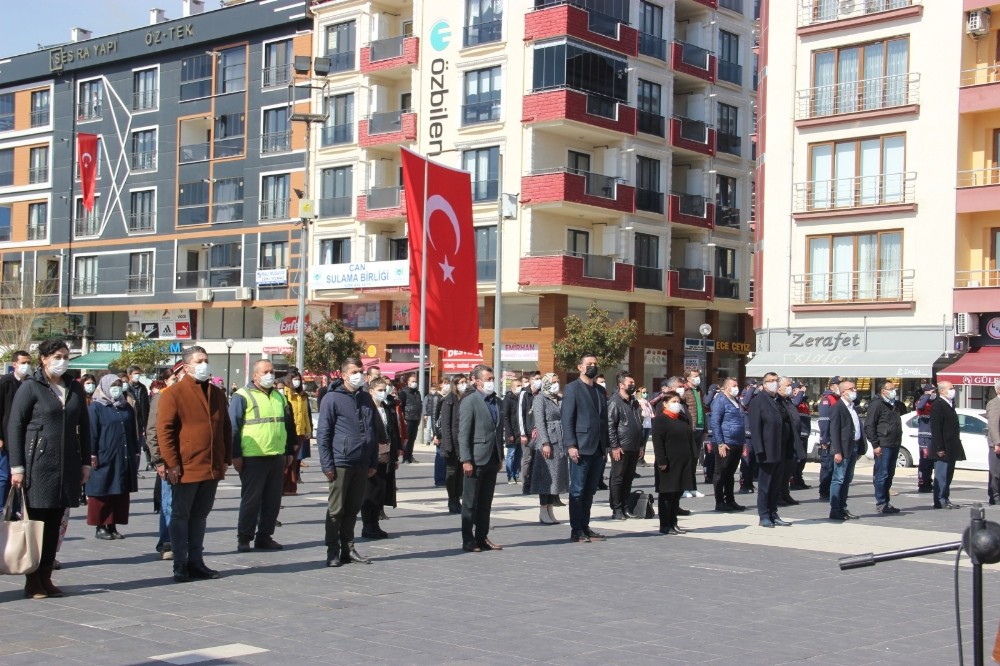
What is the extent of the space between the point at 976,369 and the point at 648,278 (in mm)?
18250

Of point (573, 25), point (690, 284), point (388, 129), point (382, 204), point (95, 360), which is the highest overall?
point (573, 25)

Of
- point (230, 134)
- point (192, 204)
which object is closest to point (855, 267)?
point (230, 134)

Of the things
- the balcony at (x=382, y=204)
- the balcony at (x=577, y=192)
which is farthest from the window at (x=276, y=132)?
the balcony at (x=577, y=192)

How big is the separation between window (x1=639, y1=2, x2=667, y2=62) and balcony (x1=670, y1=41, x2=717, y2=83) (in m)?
0.77

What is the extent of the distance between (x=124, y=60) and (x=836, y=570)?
56.9 meters

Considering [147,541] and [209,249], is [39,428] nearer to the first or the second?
[147,541]

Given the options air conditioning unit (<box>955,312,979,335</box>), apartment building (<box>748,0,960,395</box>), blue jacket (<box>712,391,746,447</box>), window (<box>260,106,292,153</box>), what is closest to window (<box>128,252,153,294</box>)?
window (<box>260,106,292,153</box>)

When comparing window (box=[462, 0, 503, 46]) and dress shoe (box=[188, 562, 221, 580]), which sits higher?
window (box=[462, 0, 503, 46])

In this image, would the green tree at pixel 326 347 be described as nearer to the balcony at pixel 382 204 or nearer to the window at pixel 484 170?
the balcony at pixel 382 204

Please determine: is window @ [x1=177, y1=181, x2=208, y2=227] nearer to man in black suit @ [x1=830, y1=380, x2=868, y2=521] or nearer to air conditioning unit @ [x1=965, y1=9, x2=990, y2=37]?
air conditioning unit @ [x1=965, y1=9, x2=990, y2=37]

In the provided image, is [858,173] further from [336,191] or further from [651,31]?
[336,191]

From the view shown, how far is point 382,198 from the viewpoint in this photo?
170 ft

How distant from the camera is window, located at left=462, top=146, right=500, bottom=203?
47969mm

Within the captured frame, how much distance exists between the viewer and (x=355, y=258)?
52969mm
